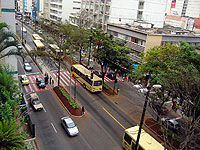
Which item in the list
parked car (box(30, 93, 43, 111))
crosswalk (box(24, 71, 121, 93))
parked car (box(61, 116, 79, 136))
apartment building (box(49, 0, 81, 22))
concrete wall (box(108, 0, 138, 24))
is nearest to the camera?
parked car (box(61, 116, 79, 136))

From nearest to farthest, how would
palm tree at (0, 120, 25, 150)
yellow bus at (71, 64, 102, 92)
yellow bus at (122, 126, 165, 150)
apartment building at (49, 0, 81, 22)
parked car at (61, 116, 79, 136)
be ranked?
palm tree at (0, 120, 25, 150)
yellow bus at (122, 126, 165, 150)
parked car at (61, 116, 79, 136)
yellow bus at (71, 64, 102, 92)
apartment building at (49, 0, 81, 22)

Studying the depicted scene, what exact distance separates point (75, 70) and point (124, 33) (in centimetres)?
1635

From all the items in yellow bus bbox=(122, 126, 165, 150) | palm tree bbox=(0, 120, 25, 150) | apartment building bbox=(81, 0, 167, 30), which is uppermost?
apartment building bbox=(81, 0, 167, 30)

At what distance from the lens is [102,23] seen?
6053 centimetres

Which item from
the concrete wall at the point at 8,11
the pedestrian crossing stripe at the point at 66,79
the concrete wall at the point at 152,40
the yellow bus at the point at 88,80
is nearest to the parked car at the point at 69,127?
the yellow bus at the point at 88,80

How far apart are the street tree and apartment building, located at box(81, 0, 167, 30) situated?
31.6 m

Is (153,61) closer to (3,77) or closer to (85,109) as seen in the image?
(85,109)

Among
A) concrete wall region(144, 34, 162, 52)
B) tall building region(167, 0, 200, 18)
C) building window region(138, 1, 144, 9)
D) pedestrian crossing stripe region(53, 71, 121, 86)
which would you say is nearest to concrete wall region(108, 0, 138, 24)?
building window region(138, 1, 144, 9)

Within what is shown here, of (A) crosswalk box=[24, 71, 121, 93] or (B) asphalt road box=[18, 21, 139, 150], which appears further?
(A) crosswalk box=[24, 71, 121, 93]

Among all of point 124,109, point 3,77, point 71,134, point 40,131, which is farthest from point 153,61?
point 3,77

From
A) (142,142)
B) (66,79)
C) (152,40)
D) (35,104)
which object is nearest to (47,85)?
(66,79)

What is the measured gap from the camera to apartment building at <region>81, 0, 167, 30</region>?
2199 inches

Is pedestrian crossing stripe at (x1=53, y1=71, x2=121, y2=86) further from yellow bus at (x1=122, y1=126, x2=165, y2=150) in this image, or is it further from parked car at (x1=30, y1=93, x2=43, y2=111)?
yellow bus at (x1=122, y1=126, x2=165, y2=150)

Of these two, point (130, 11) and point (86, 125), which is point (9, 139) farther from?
point (130, 11)
